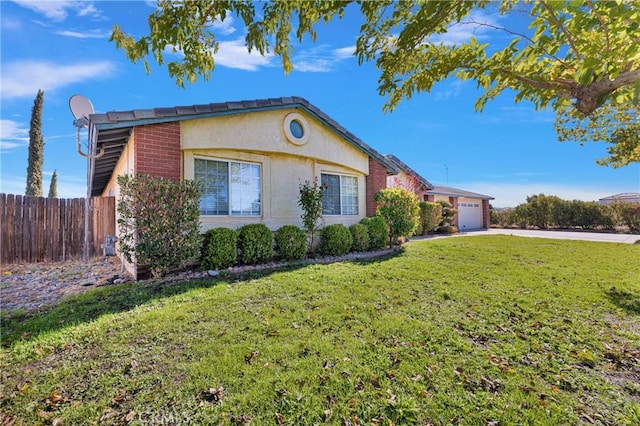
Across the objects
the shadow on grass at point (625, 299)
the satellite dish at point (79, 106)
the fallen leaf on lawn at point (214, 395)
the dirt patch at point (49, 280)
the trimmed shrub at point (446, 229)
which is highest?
the satellite dish at point (79, 106)

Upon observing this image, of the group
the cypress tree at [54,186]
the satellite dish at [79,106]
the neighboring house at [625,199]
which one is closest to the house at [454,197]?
the neighboring house at [625,199]

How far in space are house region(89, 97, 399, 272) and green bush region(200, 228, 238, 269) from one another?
1066 mm

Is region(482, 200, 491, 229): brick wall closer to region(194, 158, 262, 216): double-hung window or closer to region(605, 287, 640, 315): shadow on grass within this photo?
region(605, 287, 640, 315): shadow on grass

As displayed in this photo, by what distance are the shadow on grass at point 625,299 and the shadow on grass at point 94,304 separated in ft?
24.4

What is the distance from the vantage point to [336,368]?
3107 millimetres

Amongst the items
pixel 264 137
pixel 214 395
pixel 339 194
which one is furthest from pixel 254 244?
pixel 214 395

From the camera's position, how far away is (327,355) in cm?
337

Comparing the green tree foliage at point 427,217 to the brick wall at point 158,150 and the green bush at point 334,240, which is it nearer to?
the green bush at point 334,240

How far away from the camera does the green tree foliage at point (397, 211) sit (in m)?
12.0


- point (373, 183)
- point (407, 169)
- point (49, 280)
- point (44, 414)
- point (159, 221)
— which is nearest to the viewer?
point (44, 414)

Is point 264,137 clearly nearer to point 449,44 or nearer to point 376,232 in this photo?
point 376,232

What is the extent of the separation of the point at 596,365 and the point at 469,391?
1953mm

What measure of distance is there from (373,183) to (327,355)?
10.6m

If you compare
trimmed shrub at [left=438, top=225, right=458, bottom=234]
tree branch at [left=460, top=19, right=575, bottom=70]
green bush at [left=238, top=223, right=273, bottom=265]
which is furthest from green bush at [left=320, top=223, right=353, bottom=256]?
trimmed shrub at [left=438, top=225, right=458, bottom=234]
